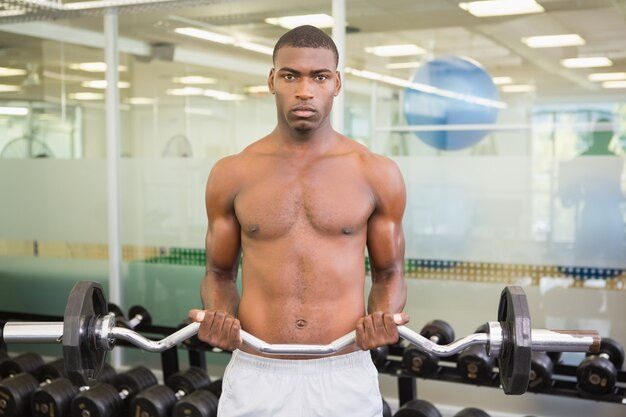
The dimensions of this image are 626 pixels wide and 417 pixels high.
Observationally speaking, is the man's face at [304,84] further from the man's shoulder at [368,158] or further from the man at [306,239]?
the man's shoulder at [368,158]

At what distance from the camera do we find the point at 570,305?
11.4ft

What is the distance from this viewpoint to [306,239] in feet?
5.63

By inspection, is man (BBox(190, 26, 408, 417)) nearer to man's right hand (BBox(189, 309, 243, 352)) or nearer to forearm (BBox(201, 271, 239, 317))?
forearm (BBox(201, 271, 239, 317))

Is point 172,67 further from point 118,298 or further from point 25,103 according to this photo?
point 118,298

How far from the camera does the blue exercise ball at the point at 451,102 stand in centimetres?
356

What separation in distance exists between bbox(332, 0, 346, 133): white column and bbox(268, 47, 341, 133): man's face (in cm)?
198

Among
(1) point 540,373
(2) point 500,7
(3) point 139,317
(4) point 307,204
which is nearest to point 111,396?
(3) point 139,317

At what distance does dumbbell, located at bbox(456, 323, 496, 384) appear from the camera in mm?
A: 3025

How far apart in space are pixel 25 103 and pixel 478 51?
275 cm

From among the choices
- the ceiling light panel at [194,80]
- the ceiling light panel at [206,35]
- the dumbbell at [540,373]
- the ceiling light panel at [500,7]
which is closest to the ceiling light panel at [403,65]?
the ceiling light panel at [500,7]

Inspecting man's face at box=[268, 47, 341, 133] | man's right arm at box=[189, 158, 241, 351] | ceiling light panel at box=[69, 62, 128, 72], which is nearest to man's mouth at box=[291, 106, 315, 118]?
man's face at box=[268, 47, 341, 133]

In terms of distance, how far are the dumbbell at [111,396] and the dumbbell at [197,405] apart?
0.37 meters

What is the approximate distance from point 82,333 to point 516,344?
0.88m

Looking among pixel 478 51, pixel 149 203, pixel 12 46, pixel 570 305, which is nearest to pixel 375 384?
pixel 570 305
